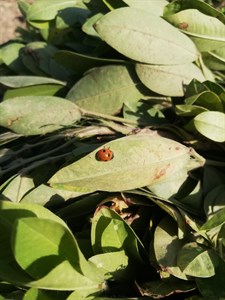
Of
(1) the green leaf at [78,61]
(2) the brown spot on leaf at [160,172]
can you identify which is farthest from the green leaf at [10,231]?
(1) the green leaf at [78,61]

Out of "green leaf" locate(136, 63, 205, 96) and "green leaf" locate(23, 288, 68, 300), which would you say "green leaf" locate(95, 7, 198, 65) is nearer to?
"green leaf" locate(136, 63, 205, 96)

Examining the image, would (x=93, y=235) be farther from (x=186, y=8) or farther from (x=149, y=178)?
(x=186, y=8)

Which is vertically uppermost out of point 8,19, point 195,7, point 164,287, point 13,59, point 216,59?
point 195,7

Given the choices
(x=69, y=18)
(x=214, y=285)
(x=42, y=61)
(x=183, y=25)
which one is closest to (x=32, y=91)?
(x=42, y=61)

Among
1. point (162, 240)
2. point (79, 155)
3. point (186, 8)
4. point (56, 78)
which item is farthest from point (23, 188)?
point (186, 8)

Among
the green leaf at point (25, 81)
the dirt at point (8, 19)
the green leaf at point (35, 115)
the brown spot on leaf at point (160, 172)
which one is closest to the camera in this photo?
the brown spot on leaf at point (160, 172)

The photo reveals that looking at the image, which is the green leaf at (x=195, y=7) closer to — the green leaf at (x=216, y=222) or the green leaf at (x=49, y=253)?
the green leaf at (x=216, y=222)

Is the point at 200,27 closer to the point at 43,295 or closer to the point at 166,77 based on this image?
the point at 166,77
